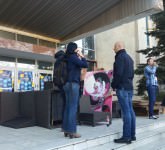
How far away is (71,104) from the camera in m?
5.28

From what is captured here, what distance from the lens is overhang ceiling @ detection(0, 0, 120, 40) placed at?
12.4m

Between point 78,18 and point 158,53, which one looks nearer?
point 78,18

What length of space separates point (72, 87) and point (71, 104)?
0.30 m

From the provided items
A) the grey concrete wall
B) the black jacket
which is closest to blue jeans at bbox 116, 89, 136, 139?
the black jacket

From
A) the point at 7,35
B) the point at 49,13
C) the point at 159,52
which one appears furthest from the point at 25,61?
the point at 159,52

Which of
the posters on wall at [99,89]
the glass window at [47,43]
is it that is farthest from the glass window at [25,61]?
the posters on wall at [99,89]

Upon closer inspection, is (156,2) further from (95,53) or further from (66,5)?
(95,53)

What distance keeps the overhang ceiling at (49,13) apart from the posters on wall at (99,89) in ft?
18.5

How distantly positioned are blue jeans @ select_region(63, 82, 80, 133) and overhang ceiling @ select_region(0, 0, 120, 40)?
7.61 meters

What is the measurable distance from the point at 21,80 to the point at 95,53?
19.4 ft

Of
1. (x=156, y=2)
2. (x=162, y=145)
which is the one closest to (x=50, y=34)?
(x=156, y=2)

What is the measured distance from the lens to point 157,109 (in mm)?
9945

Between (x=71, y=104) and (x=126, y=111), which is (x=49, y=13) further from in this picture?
(x=126, y=111)

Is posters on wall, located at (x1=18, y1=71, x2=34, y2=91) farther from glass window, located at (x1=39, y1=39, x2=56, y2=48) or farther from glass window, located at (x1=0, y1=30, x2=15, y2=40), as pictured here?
glass window, located at (x1=0, y1=30, x2=15, y2=40)
